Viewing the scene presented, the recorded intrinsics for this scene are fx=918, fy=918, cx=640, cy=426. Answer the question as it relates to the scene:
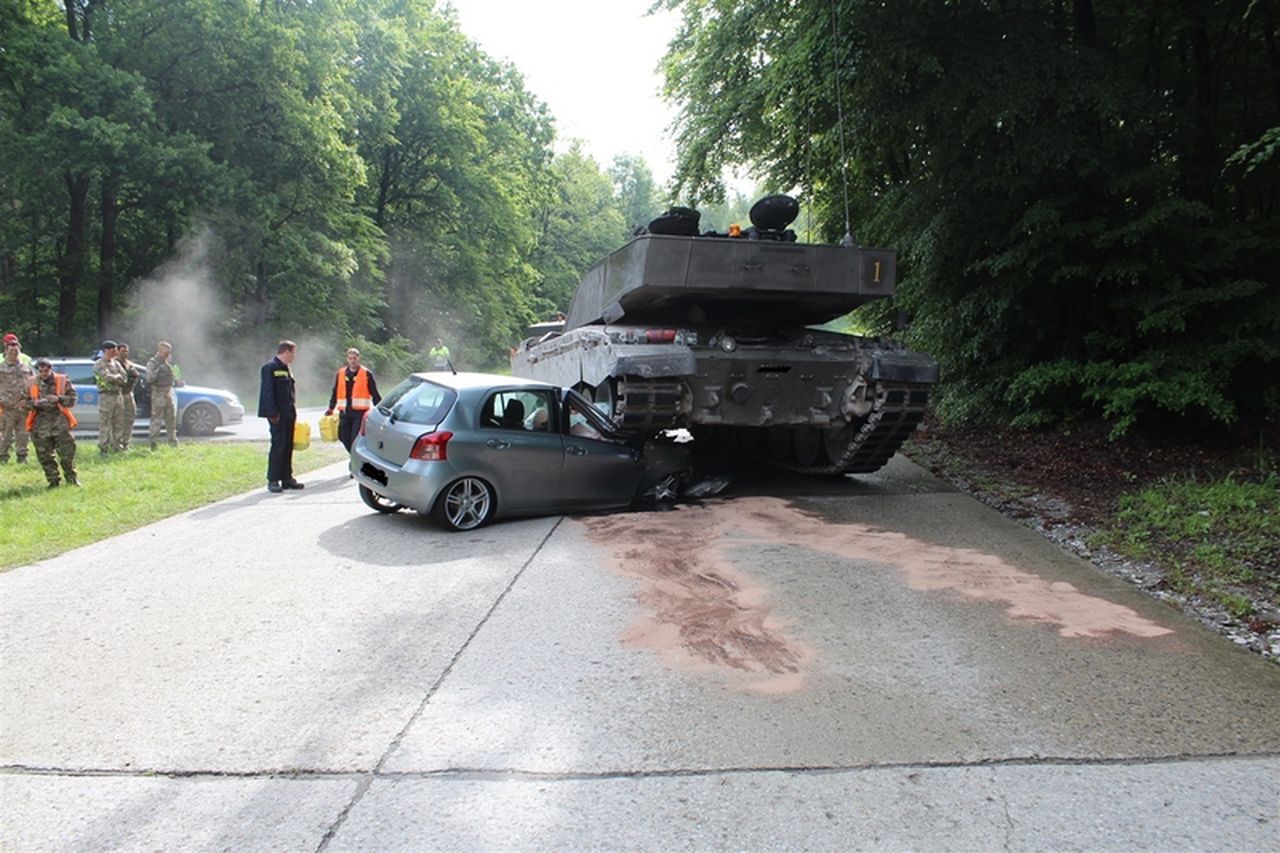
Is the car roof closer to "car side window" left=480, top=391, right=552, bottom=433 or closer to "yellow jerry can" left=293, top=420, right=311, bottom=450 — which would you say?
"car side window" left=480, top=391, right=552, bottom=433

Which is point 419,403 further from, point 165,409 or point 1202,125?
point 1202,125

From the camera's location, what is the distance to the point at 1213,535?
7.16 metres

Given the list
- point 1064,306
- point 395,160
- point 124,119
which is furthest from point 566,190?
point 1064,306

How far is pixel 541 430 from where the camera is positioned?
325 inches

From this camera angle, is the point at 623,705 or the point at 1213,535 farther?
the point at 1213,535

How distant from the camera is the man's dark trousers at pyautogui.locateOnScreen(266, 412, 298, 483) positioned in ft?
34.1

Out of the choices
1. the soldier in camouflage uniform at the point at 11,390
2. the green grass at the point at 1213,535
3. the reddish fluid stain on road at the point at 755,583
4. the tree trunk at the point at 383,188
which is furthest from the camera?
the tree trunk at the point at 383,188

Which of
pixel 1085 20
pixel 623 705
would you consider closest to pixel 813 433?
pixel 1085 20

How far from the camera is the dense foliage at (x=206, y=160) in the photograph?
22.7 metres

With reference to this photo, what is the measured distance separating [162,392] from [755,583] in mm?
11709

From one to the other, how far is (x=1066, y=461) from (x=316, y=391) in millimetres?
24146

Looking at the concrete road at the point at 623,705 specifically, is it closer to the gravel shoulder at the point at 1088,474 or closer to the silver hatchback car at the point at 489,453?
the gravel shoulder at the point at 1088,474

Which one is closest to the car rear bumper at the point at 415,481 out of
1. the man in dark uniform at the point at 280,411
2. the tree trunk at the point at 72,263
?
the man in dark uniform at the point at 280,411

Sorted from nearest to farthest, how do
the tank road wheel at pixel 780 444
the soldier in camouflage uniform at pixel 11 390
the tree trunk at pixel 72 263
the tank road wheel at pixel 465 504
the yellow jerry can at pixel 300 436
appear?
the tank road wheel at pixel 465 504 → the yellow jerry can at pixel 300 436 → the tank road wheel at pixel 780 444 → the soldier in camouflage uniform at pixel 11 390 → the tree trunk at pixel 72 263
